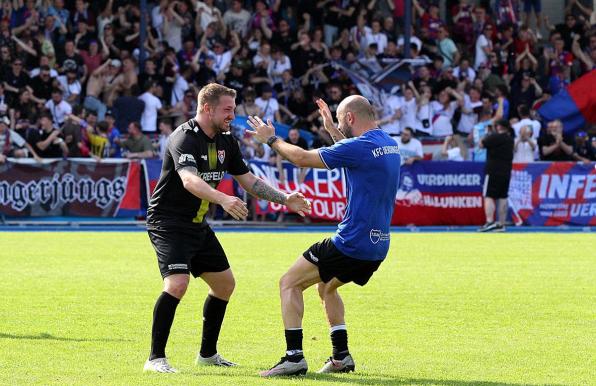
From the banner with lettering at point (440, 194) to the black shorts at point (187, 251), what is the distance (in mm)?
16216

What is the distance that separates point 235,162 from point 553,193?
17.1m

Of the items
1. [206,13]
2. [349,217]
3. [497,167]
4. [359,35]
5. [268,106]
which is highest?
[206,13]

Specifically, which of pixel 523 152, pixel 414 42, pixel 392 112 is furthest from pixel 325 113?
pixel 414 42

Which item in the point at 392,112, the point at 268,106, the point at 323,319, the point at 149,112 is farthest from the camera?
the point at 392,112

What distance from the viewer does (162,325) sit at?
8211 millimetres

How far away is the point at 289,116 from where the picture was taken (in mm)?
27047

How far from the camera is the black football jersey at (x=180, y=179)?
331 inches

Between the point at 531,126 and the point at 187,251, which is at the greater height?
the point at 531,126

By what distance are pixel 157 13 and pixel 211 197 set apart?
21.6 metres

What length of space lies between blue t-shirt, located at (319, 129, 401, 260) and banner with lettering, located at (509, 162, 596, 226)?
1710 cm

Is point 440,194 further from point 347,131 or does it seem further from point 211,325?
point 347,131

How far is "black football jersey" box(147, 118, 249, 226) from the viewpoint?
8406mm

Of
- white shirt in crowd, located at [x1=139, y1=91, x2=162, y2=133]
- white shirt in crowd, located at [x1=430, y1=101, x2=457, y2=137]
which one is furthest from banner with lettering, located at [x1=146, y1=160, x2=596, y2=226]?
white shirt in crowd, located at [x1=139, y1=91, x2=162, y2=133]

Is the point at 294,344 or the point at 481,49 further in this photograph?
the point at 481,49
